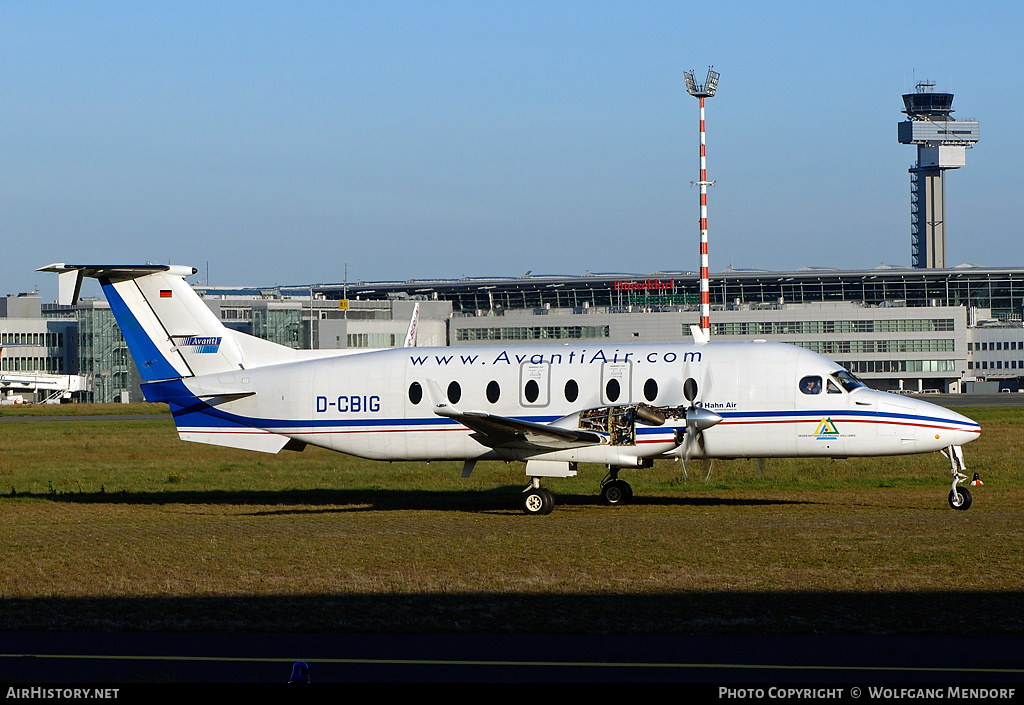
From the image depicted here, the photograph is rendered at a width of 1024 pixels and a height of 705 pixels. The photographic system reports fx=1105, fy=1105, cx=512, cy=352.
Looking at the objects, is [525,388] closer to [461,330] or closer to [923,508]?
[923,508]

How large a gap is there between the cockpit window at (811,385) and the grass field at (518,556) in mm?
2606

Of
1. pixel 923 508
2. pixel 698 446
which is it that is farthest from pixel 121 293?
pixel 923 508

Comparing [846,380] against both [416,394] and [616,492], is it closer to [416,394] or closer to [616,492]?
[616,492]

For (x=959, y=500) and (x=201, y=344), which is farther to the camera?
(x=201, y=344)

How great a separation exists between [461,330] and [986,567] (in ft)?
377

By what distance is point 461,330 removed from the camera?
5094 inches

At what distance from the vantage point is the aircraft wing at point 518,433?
23.1 metres

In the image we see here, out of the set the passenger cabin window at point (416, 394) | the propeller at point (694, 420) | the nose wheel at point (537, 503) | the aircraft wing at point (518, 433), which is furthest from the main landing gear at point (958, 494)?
the passenger cabin window at point (416, 394)

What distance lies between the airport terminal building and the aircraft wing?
271ft

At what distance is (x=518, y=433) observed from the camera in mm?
23734

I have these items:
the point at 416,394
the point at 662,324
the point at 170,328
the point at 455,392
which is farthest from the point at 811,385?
the point at 662,324

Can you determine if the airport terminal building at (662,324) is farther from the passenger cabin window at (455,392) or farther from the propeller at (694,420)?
the propeller at (694,420)

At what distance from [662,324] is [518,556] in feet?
353

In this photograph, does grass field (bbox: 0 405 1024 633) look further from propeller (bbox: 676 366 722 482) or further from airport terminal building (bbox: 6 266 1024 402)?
airport terminal building (bbox: 6 266 1024 402)
